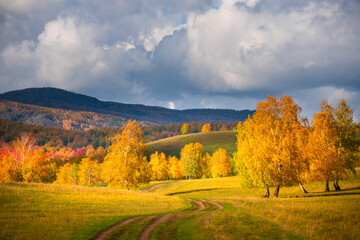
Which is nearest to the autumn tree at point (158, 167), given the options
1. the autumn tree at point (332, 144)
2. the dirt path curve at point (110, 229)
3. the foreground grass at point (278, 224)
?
the autumn tree at point (332, 144)

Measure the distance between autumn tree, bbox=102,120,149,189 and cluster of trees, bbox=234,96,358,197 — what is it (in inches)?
828

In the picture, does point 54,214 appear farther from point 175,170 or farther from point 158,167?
point 175,170

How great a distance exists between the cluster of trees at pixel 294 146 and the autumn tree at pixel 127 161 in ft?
69.0

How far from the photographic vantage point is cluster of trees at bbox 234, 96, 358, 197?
41.7 metres

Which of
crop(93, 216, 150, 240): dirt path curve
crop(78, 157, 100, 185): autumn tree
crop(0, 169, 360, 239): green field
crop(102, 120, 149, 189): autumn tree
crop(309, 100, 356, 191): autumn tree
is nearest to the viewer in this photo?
crop(93, 216, 150, 240): dirt path curve

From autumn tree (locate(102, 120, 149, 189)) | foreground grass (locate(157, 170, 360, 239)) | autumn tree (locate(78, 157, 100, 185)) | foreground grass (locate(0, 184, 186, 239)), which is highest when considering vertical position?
autumn tree (locate(102, 120, 149, 189))

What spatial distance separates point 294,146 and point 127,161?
32.3 m

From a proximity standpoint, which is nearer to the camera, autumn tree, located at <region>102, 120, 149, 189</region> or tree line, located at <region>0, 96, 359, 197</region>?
tree line, located at <region>0, 96, 359, 197</region>

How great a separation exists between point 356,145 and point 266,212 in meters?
32.7

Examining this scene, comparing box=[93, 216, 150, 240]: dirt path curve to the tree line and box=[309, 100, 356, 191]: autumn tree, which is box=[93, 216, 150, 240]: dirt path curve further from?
box=[309, 100, 356, 191]: autumn tree

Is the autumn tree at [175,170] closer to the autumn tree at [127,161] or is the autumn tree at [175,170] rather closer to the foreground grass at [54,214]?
the autumn tree at [127,161]

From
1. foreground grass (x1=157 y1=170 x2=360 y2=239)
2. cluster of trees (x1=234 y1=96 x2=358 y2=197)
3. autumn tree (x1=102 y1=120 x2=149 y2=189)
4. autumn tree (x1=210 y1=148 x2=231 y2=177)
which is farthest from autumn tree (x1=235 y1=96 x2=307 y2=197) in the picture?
autumn tree (x1=210 y1=148 x2=231 y2=177)

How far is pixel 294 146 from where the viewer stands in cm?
4225

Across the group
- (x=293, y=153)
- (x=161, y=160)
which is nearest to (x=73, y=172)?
(x=161, y=160)
